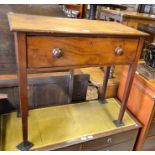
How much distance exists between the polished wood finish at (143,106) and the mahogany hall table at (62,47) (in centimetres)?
33

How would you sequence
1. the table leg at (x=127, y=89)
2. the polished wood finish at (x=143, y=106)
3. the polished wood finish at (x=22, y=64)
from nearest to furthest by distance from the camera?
the polished wood finish at (x=22, y=64) → the table leg at (x=127, y=89) → the polished wood finish at (x=143, y=106)

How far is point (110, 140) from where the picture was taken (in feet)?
3.64

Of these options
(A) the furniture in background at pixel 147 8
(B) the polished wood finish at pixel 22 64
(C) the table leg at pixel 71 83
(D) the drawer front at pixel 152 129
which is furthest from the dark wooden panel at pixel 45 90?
(A) the furniture in background at pixel 147 8

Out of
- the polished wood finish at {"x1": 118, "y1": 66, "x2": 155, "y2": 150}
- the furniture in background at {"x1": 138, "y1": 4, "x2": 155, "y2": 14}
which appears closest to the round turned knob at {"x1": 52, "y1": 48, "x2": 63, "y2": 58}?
the polished wood finish at {"x1": 118, "y1": 66, "x2": 155, "y2": 150}

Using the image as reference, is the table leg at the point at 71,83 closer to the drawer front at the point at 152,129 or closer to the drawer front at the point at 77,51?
the drawer front at the point at 77,51

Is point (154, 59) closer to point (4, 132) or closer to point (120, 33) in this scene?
point (120, 33)

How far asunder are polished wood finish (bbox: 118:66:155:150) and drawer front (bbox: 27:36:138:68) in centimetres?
33

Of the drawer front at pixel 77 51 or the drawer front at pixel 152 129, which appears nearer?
the drawer front at pixel 77 51

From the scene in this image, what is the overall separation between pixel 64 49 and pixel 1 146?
0.60 m

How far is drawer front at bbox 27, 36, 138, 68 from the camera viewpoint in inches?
28.1

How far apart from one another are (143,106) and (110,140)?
1.07 ft

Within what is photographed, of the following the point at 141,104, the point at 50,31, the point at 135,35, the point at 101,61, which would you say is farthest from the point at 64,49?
the point at 141,104

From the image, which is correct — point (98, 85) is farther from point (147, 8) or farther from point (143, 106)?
point (147, 8)

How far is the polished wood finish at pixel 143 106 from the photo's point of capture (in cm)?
113
